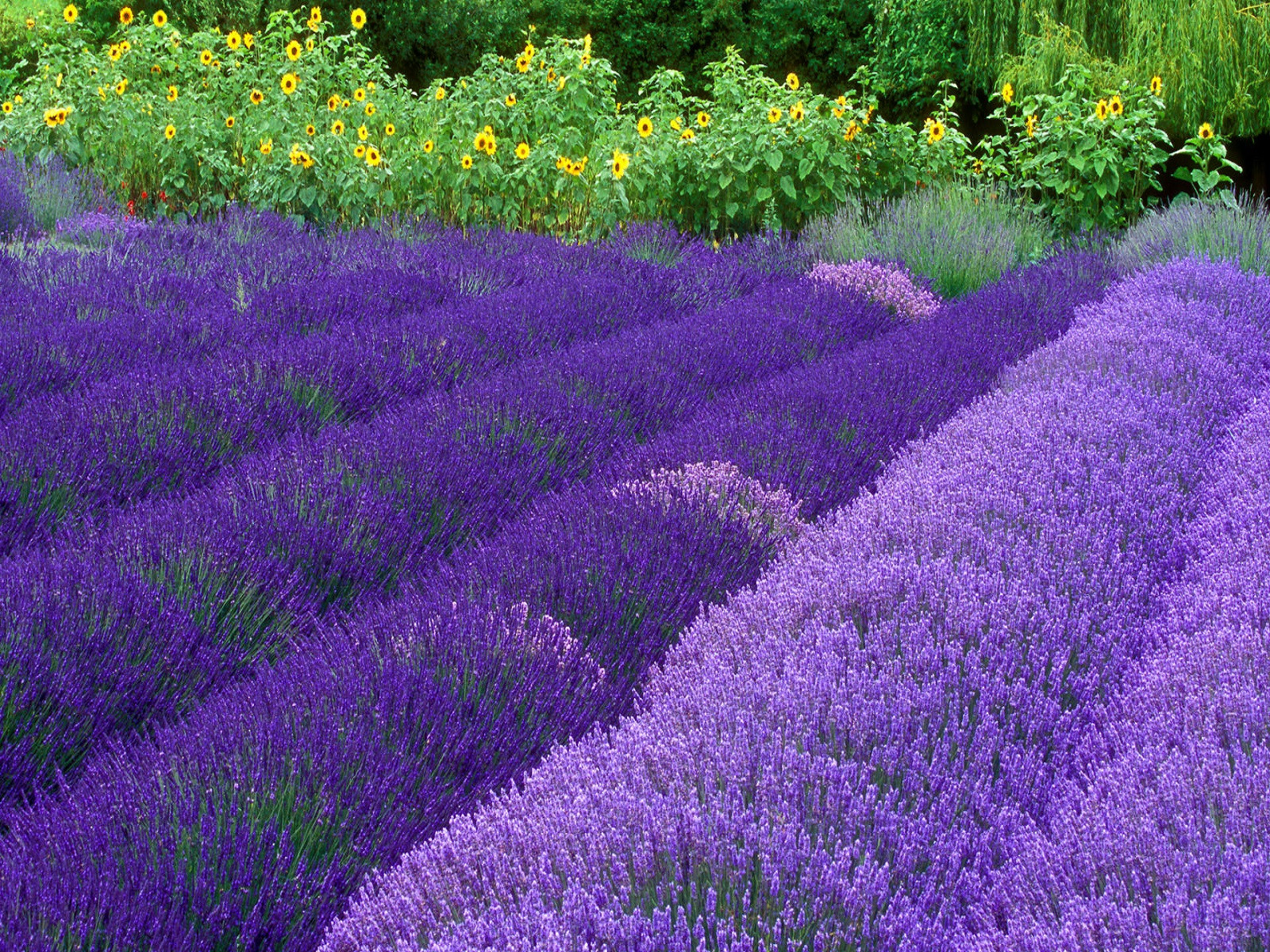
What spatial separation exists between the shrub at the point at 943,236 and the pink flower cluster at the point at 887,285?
0.22 metres

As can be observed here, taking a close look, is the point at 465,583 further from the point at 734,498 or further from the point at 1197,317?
the point at 1197,317

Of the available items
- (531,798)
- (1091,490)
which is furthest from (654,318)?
(531,798)

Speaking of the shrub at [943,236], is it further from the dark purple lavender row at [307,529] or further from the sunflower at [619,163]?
the dark purple lavender row at [307,529]

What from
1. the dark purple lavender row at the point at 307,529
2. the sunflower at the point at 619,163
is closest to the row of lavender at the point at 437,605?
the dark purple lavender row at the point at 307,529

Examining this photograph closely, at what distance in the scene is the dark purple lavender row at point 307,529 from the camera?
2195 mm

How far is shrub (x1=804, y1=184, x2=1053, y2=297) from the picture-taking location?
612 centimetres

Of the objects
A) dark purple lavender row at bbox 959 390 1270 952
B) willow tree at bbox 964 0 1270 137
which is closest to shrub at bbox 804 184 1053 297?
dark purple lavender row at bbox 959 390 1270 952

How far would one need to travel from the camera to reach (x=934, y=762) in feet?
6.16

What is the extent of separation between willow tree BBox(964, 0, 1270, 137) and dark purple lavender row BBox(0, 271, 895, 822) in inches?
295

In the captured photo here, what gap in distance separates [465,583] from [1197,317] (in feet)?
10.8

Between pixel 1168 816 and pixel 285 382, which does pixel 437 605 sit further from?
pixel 285 382

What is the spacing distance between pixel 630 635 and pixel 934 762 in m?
0.80

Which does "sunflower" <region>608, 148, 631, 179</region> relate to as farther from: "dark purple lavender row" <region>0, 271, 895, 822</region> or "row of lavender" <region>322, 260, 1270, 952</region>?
"row of lavender" <region>322, 260, 1270, 952</region>

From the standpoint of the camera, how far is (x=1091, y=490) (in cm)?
298
